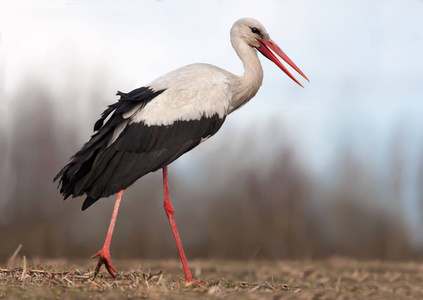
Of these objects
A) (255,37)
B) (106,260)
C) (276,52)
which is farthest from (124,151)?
(276,52)

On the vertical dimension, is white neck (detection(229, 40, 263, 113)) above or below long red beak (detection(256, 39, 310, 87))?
below

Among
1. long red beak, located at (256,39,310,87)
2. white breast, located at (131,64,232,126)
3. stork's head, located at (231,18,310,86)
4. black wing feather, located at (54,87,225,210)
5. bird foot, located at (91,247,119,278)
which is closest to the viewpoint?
bird foot, located at (91,247,119,278)

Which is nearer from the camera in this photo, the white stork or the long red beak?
the white stork

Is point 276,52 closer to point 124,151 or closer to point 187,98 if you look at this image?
point 187,98

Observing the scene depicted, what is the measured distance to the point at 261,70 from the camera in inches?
319

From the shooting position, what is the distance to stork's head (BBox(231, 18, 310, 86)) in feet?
27.1

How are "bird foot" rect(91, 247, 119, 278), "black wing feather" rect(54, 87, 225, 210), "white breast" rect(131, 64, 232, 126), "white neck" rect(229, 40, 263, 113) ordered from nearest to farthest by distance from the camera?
1. "bird foot" rect(91, 247, 119, 278)
2. "black wing feather" rect(54, 87, 225, 210)
3. "white breast" rect(131, 64, 232, 126)
4. "white neck" rect(229, 40, 263, 113)

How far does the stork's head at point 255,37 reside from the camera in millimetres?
8258

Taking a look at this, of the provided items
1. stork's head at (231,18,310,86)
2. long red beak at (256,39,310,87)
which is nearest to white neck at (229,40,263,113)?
stork's head at (231,18,310,86)

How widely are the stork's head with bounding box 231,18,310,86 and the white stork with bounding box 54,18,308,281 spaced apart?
100 centimetres

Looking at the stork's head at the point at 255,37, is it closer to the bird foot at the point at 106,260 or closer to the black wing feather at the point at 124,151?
the black wing feather at the point at 124,151

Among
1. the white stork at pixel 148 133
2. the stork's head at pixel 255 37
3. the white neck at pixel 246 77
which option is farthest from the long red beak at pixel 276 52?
the white stork at pixel 148 133

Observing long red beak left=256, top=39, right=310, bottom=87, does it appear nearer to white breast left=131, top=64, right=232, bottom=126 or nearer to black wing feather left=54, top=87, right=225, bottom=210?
white breast left=131, top=64, right=232, bottom=126

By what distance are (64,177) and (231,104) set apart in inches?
101
